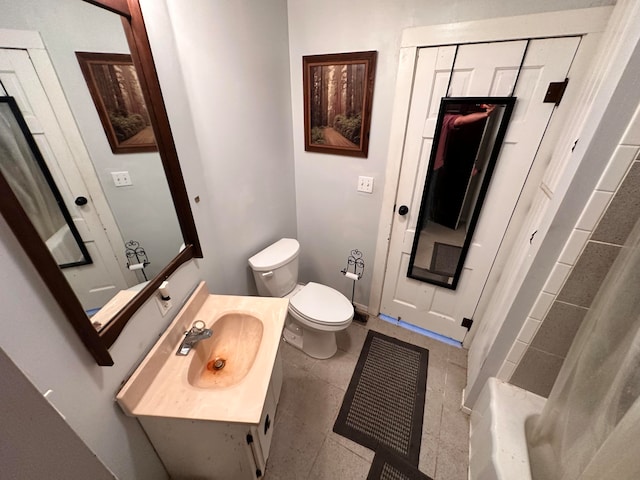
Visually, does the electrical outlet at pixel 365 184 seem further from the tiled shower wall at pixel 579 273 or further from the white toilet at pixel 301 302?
the tiled shower wall at pixel 579 273

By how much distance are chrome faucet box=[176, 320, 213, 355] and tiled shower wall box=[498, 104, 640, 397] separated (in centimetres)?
138

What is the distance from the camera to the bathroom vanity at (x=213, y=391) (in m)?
0.84

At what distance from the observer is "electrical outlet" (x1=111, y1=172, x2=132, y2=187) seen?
817 mm

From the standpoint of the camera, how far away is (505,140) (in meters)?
1.32

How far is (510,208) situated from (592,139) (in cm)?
66

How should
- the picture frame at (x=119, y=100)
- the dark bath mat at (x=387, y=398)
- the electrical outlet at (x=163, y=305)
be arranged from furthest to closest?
the dark bath mat at (x=387, y=398)
the electrical outlet at (x=163, y=305)
the picture frame at (x=119, y=100)

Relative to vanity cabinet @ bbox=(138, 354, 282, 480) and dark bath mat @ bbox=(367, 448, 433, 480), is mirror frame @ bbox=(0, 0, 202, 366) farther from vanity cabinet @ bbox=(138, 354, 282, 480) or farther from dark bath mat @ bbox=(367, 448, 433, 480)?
dark bath mat @ bbox=(367, 448, 433, 480)

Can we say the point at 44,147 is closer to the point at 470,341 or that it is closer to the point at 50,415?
the point at 50,415

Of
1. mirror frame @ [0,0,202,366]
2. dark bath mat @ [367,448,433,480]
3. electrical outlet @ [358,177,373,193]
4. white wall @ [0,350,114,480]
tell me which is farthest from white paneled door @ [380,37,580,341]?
white wall @ [0,350,114,480]

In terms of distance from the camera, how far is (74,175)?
2.25 ft

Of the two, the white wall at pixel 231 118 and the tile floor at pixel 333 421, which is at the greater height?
the white wall at pixel 231 118

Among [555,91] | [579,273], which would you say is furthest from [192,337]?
[555,91]

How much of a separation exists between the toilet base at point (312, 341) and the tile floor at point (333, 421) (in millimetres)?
42

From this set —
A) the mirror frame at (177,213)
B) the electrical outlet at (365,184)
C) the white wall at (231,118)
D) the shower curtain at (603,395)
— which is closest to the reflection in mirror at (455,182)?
the electrical outlet at (365,184)
